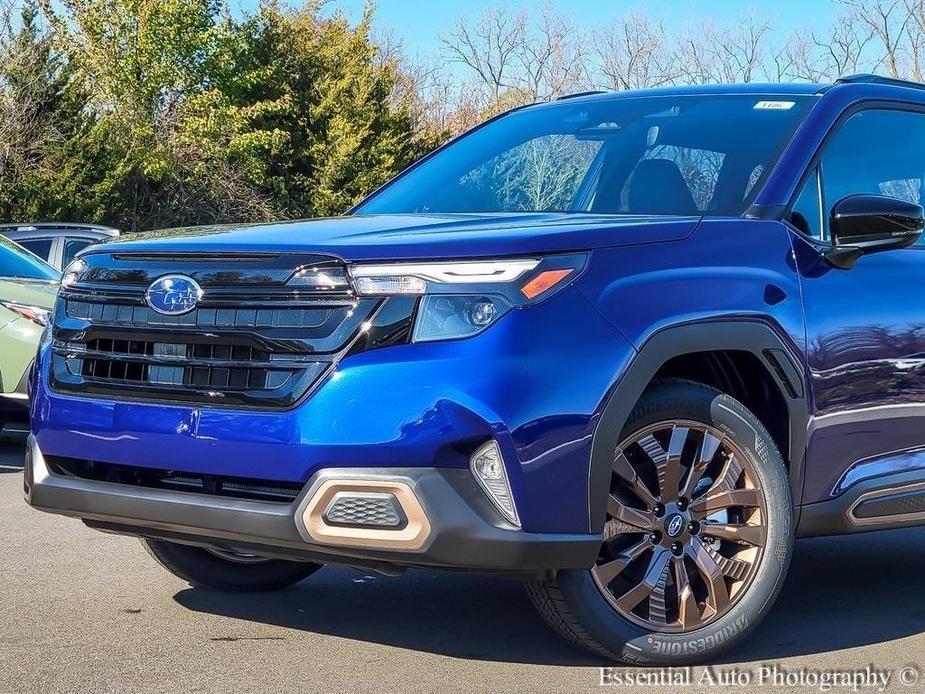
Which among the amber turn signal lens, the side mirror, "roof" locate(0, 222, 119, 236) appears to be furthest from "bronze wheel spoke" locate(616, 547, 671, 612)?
"roof" locate(0, 222, 119, 236)

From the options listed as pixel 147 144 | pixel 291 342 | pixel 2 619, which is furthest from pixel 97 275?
pixel 147 144

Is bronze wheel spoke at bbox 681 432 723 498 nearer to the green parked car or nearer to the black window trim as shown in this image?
the black window trim

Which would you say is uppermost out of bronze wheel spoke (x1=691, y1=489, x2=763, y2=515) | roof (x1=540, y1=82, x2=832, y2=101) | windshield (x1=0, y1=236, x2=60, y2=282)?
roof (x1=540, y1=82, x2=832, y2=101)

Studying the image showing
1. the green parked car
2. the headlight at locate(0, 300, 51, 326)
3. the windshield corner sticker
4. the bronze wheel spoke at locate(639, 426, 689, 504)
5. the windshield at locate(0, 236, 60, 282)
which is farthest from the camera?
the windshield at locate(0, 236, 60, 282)

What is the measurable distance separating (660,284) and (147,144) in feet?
103

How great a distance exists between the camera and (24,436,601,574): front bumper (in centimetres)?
379

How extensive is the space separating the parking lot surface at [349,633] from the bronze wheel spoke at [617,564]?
31 cm

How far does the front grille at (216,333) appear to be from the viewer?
389 centimetres

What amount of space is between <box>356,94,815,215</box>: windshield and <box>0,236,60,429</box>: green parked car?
412cm

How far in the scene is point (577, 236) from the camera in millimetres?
4008

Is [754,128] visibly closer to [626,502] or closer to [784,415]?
[784,415]

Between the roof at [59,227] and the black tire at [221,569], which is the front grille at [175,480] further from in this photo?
the roof at [59,227]

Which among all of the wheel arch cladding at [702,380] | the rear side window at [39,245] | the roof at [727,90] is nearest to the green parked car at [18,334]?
the roof at [727,90]

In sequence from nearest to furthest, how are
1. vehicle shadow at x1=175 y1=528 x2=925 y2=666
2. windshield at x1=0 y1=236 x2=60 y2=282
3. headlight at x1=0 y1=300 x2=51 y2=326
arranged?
1. vehicle shadow at x1=175 y1=528 x2=925 y2=666
2. headlight at x1=0 y1=300 x2=51 y2=326
3. windshield at x1=0 y1=236 x2=60 y2=282
